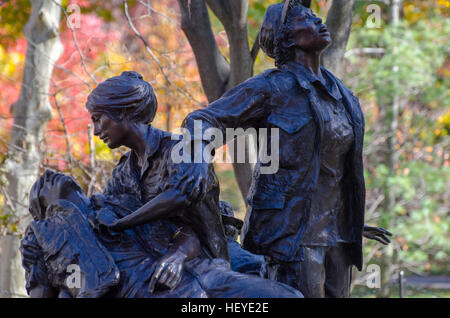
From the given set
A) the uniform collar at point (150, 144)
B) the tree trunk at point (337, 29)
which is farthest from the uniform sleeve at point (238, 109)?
the tree trunk at point (337, 29)

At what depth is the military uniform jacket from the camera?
352 cm

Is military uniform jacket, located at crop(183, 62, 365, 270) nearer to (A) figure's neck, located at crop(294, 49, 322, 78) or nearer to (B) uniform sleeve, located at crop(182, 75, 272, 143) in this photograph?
(B) uniform sleeve, located at crop(182, 75, 272, 143)

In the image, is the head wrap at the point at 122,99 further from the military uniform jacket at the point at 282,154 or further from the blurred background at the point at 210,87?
the blurred background at the point at 210,87

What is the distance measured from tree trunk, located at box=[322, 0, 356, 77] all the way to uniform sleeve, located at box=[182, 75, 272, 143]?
2.59 metres

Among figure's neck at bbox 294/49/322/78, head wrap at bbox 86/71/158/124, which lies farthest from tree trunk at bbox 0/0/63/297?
figure's neck at bbox 294/49/322/78

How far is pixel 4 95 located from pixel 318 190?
8666 millimetres

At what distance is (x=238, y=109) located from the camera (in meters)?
3.48

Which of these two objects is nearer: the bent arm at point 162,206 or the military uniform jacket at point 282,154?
the bent arm at point 162,206

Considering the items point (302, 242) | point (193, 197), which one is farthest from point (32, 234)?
point (302, 242)

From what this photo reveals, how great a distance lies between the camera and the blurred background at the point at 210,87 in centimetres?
669

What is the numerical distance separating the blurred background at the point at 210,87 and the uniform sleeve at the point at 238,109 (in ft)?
7.73

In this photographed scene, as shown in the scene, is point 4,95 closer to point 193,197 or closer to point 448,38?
point 448,38

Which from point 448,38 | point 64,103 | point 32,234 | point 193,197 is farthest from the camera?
point 448,38

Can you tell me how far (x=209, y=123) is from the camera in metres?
3.35
